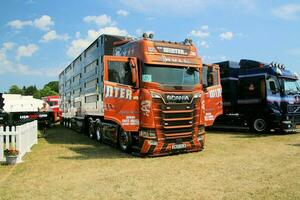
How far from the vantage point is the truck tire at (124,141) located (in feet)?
35.1

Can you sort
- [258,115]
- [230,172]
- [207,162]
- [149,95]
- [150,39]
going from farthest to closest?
1. [258,115]
2. [150,39]
3. [149,95]
4. [207,162]
5. [230,172]

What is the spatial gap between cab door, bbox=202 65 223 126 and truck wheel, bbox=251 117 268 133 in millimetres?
5547

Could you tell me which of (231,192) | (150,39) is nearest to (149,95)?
(150,39)

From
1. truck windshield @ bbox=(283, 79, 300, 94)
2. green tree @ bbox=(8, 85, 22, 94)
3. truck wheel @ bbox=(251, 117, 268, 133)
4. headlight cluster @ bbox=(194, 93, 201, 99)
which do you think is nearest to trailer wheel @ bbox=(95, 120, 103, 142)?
headlight cluster @ bbox=(194, 93, 201, 99)

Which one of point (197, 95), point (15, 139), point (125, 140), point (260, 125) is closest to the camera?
point (15, 139)

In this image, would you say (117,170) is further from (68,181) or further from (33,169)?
Answer: (33,169)

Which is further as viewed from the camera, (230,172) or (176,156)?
(176,156)

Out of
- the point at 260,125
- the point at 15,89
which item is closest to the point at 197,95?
the point at 260,125

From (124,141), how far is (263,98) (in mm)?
8510

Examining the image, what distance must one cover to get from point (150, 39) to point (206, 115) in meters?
3.47

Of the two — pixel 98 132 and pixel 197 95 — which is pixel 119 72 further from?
pixel 98 132

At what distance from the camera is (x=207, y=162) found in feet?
29.3

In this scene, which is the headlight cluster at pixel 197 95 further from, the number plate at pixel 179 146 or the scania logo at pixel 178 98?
the number plate at pixel 179 146

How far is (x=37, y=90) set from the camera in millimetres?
141875
